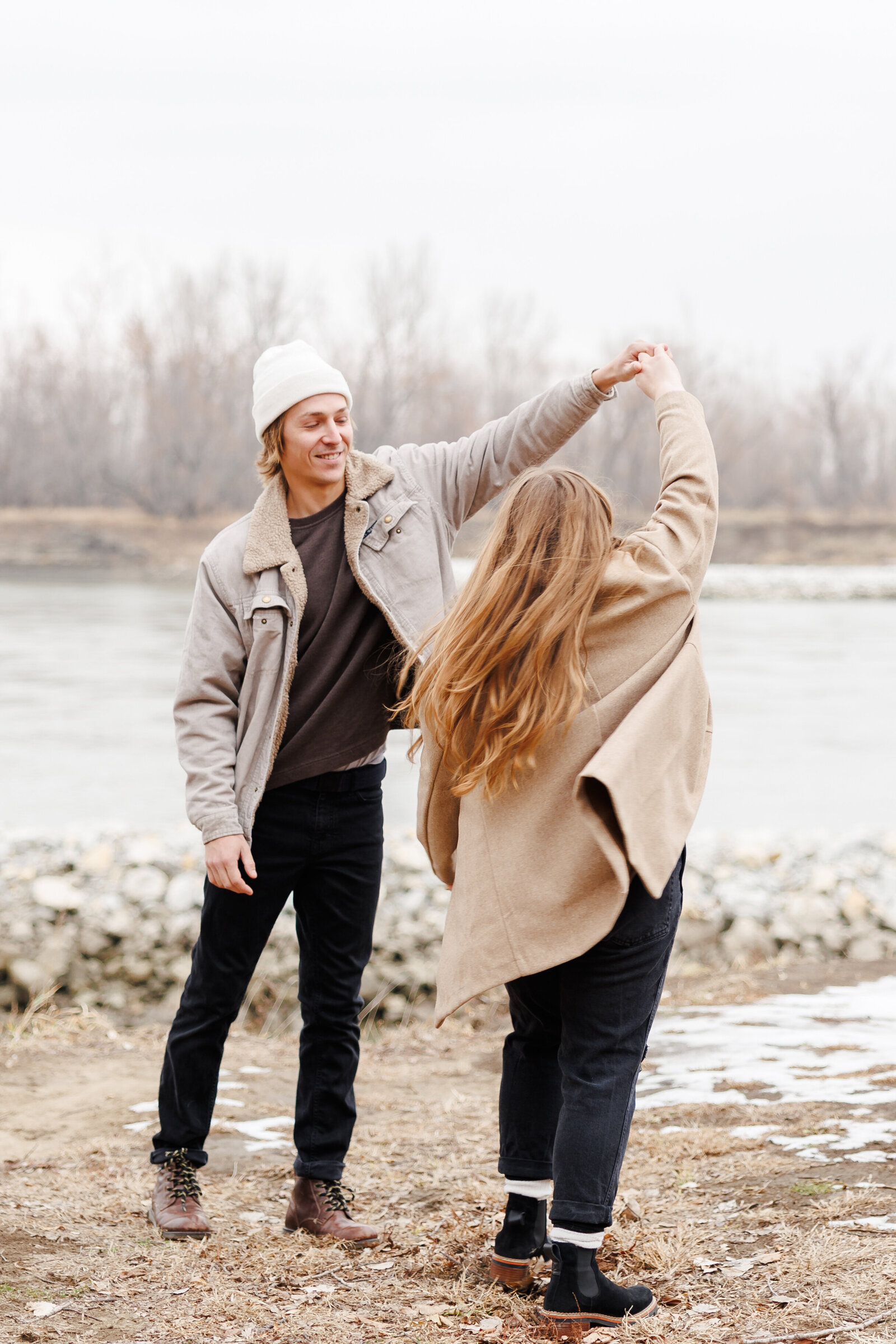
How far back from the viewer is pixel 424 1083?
4.50 m

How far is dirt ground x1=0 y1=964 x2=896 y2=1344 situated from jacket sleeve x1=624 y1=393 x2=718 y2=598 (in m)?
1.28

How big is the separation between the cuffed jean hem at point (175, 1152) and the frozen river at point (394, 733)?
406 cm

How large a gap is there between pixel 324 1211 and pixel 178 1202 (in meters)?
0.33

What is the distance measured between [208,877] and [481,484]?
1084 mm

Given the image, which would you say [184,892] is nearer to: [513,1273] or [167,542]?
[513,1273]

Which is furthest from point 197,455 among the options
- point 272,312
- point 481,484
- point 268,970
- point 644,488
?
point 481,484

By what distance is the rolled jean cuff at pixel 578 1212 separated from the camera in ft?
7.16

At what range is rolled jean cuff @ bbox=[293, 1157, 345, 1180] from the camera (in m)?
2.91

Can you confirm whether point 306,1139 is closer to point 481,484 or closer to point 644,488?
point 481,484

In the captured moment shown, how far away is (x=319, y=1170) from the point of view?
9.55 feet

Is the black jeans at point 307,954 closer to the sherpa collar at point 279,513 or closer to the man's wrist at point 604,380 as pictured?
the sherpa collar at point 279,513

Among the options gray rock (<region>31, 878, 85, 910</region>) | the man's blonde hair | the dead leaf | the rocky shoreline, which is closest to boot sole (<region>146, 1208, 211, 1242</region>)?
the dead leaf

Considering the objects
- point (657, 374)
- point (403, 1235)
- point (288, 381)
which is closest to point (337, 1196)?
point (403, 1235)

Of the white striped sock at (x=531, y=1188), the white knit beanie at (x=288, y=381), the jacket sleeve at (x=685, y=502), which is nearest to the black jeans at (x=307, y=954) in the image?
the white striped sock at (x=531, y=1188)
